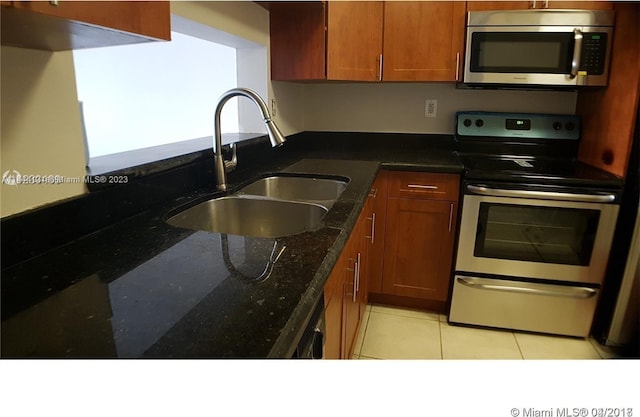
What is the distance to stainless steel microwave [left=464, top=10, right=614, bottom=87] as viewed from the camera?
206cm

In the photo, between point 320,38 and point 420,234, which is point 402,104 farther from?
point 420,234

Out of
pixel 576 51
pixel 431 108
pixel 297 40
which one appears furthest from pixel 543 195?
pixel 297 40

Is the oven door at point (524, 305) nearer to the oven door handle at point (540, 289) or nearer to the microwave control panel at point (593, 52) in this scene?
the oven door handle at point (540, 289)

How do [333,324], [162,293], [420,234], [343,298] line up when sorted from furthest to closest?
[420,234]
[343,298]
[333,324]
[162,293]

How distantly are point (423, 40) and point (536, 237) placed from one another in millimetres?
1275

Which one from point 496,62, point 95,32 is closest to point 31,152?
point 95,32

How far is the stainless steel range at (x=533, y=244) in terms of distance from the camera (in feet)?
6.38

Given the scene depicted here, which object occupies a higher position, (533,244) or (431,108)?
(431,108)

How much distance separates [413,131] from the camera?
2.76m

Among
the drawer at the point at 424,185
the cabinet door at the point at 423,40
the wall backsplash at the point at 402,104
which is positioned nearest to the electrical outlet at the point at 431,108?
the wall backsplash at the point at 402,104

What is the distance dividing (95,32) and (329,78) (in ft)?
5.31

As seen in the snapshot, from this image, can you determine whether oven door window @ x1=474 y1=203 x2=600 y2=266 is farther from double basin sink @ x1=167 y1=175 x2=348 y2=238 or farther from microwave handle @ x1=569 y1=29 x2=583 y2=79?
double basin sink @ x1=167 y1=175 x2=348 y2=238

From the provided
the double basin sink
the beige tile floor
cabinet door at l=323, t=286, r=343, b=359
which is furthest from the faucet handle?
the beige tile floor

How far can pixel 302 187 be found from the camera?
1.89 m
